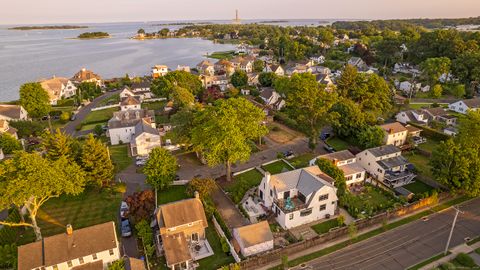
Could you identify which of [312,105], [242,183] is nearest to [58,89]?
[242,183]

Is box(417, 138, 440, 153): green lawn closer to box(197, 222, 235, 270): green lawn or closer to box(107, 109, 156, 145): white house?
box(197, 222, 235, 270): green lawn

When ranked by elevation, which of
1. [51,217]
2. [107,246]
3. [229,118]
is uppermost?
[229,118]

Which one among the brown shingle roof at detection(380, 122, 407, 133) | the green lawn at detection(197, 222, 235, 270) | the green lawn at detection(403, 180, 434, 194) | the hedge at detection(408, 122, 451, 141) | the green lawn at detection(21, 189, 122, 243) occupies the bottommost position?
the green lawn at detection(197, 222, 235, 270)

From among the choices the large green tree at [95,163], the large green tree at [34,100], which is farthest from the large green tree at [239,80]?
the large green tree at [95,163]

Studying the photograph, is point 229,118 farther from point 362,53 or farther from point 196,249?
point 362,53

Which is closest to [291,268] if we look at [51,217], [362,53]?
[51,217]

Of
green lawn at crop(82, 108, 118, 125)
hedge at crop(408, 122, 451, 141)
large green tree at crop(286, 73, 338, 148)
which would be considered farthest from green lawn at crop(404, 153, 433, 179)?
green lawn at crop(82, 108, 118, 125)
